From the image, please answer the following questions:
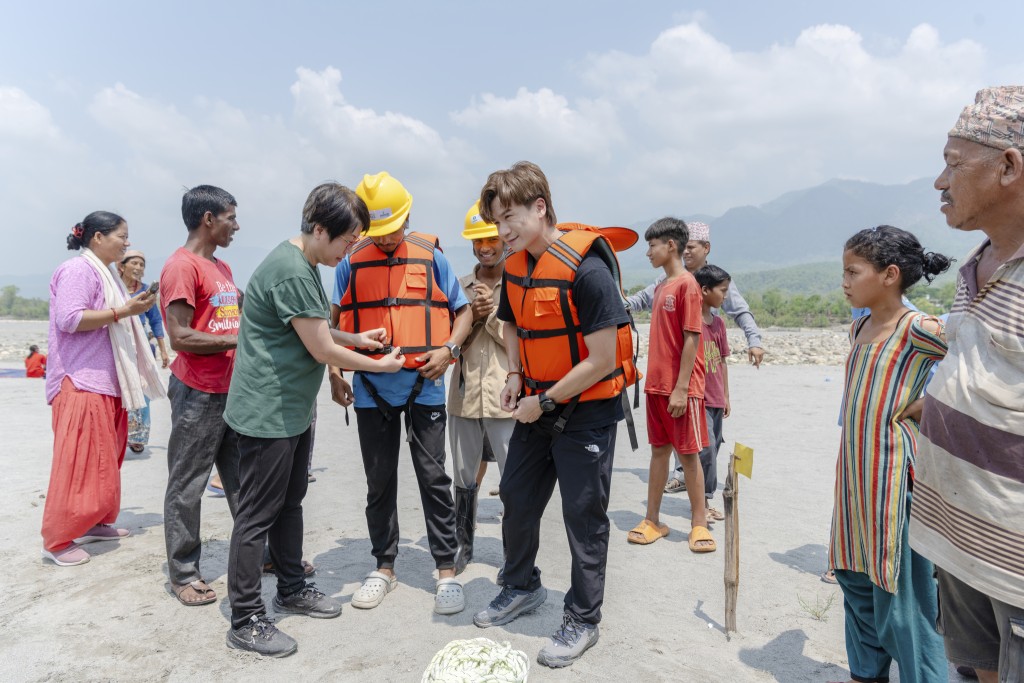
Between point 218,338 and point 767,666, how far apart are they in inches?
139

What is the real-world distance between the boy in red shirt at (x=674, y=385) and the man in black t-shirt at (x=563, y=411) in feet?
5.08

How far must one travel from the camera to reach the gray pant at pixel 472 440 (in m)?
4.51

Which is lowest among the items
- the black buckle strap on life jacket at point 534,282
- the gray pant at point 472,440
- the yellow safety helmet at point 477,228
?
the gray pant at point 472,440

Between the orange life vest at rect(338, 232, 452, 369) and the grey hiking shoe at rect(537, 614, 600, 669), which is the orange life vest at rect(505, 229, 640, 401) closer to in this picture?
the orange life vest at rect(338, 232, 452, 369)

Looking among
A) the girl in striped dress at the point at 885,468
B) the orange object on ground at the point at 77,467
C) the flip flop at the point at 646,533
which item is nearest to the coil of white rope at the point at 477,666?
the girl in striped dress at the point at 885,468

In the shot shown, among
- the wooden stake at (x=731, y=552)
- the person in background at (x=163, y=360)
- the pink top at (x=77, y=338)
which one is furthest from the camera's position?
the person in background at (x=163, y=360)

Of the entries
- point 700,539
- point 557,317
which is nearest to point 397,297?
point 557,317

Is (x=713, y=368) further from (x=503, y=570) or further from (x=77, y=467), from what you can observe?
(x=77, y=467)

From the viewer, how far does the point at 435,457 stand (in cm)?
404

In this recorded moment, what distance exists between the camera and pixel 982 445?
66.9 inches

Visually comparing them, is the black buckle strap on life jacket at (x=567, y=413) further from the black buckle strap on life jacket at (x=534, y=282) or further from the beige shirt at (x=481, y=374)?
the beige shirt at (x=481, y=374)

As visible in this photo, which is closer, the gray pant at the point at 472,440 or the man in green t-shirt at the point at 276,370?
the man in green t-shirt at the point at 276,370

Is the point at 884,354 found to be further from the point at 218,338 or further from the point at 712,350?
the point at 218,338

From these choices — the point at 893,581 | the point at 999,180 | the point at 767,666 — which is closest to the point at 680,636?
the point at 767,666
